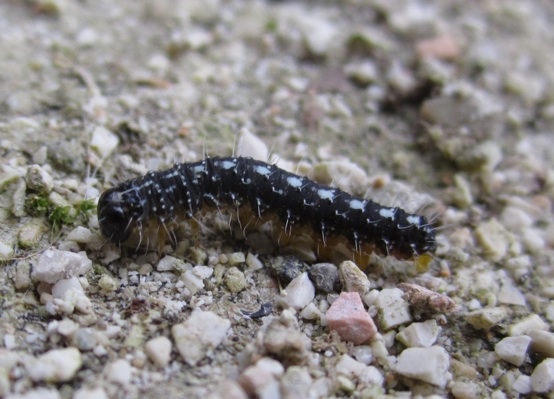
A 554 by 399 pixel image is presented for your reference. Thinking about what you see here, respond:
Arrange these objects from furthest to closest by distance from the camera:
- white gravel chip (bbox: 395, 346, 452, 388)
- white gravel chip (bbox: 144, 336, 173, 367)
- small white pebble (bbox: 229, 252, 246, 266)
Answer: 1. small white pebble (bbox: 229, 252, 246, 266)
2. white gravel chip (bbox: 395, 346, 452, 388)
3. white gravel chip (bbox: 144, 336, 173, 367)

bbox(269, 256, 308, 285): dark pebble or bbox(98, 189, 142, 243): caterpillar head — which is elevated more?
bbox(98, 189, 142, 243): caterpillar head

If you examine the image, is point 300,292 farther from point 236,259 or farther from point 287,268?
point 236,259

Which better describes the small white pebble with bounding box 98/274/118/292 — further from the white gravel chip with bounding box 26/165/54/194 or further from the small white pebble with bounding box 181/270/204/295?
the white gravel chip with bounding box 26/165/54/194

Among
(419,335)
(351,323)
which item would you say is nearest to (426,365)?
(419,335)

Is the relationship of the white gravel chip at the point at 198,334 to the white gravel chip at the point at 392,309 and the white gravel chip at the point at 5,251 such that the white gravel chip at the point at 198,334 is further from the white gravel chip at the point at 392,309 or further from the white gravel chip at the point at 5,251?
the white gravel chip at the point at 5,251

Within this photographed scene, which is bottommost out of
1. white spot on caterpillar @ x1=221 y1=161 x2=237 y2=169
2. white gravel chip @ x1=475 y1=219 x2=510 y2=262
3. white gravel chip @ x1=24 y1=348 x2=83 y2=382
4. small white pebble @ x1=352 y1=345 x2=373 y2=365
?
white gravel chip @ x1=24 y1=348 x2=83 y2=382

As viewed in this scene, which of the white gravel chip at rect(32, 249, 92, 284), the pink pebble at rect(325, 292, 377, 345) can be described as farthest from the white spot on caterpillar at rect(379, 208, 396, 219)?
the white gravel chip at rect(32, 249, 92, 284)

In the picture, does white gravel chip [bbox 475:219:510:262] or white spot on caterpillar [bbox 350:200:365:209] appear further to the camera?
white gravel chip [bbox 475:219:510:262]
